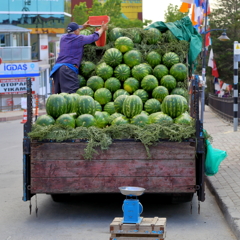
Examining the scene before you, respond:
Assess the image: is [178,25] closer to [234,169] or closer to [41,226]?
[234,169]

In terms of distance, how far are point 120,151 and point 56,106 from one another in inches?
55.2

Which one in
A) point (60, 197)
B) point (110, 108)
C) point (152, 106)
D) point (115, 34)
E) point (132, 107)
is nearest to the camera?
point (132, 107)

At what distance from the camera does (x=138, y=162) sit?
22.5 ft

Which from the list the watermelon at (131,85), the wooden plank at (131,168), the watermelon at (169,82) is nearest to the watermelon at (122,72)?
the watermelon at (131,85)

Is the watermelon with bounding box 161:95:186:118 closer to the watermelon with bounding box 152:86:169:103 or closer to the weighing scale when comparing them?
Answer: the watermelon with bounding box 152:86:169:103

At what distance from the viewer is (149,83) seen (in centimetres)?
923

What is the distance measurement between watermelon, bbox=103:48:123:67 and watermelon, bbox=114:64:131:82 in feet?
0.54

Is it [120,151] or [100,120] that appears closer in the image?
[120,151]

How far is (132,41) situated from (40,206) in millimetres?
4016

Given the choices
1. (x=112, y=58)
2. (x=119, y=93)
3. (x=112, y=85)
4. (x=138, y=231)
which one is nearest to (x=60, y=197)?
(x=119, y=93)

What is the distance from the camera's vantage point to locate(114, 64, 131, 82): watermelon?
972 centimetres

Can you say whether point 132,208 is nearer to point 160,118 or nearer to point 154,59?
point 160,118

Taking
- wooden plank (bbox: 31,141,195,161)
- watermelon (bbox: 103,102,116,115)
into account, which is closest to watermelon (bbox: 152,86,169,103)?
watermelon (bbox: 103,102,116,115)

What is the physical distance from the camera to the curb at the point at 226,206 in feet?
21.4
